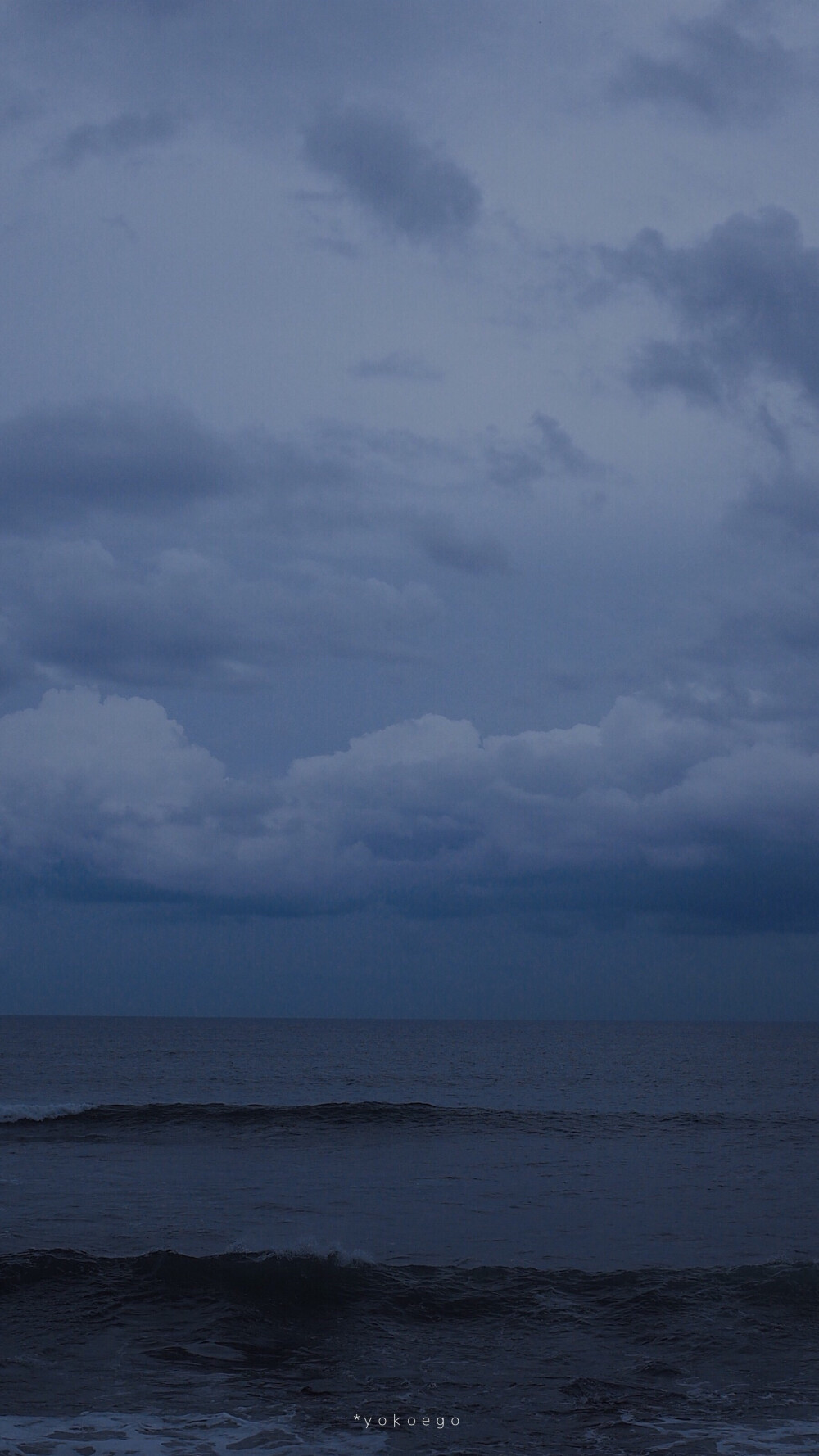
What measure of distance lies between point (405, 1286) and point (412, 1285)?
133 mm

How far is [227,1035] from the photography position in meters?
124

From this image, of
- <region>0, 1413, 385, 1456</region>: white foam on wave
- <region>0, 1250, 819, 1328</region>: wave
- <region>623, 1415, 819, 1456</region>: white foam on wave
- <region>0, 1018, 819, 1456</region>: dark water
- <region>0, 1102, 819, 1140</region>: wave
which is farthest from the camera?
<region>0, 1102, 819, 1140</region>: wave

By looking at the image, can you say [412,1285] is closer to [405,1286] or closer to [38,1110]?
[405,1286]

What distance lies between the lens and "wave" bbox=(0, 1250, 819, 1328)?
1462 cm

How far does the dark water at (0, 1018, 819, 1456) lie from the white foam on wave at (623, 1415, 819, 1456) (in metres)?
0.03

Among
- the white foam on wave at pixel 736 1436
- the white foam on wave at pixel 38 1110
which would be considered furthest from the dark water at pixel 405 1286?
the white foam on wave at pixel 38 1110

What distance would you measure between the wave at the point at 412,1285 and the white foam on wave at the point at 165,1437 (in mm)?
4379

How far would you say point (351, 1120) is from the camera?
3712cm

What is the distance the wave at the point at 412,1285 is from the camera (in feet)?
48.0

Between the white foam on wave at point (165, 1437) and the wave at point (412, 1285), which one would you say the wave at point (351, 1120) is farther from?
the white foam on wave at point (165, 1437)

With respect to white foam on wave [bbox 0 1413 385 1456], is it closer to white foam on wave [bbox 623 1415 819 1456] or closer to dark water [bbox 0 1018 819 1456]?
dark water [bbox 0 1018 819 1456]

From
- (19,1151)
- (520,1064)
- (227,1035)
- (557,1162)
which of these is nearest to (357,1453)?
(557,1162)

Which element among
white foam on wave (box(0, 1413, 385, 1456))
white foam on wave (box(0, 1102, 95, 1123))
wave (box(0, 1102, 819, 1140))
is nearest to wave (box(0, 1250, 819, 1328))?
white foam on wave (box(0, 1413, 385, 1456))

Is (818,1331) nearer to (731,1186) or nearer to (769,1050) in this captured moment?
(731,1186)
